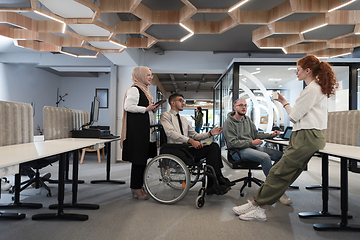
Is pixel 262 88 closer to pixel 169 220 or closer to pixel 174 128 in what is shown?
pixel 174 128

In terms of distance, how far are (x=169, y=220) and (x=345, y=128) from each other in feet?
8.02

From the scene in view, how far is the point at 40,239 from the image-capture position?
1.81m

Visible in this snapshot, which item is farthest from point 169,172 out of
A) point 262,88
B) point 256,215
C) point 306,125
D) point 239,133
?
point 262,88

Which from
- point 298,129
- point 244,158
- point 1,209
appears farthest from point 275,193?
point 1,209

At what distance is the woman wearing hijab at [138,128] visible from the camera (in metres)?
2.65

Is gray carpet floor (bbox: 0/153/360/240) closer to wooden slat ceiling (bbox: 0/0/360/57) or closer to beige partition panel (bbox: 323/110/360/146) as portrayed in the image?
beige partition panel (bbox: 323/110/360/146)

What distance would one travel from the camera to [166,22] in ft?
10.4

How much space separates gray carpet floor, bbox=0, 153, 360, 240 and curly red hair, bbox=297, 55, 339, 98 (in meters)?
1.22

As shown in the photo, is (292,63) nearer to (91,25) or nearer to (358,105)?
(358,105)

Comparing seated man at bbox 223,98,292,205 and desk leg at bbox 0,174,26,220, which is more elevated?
seated man at bbox 223,98,292,205

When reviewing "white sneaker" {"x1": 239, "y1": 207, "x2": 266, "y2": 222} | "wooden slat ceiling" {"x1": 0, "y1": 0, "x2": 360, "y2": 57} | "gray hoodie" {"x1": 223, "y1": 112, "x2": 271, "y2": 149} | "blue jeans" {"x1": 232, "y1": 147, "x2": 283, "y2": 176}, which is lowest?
"white sneaker" {"x1": 239, "y1": 207, "x2": 266, "y2": 222}

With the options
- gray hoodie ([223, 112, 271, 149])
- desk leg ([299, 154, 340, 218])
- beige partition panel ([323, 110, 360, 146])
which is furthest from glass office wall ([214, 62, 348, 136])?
desk leg ([299, 154, 340, 218])

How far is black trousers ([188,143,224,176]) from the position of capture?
2717 millimetres

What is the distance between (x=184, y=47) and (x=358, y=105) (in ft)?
14.2
